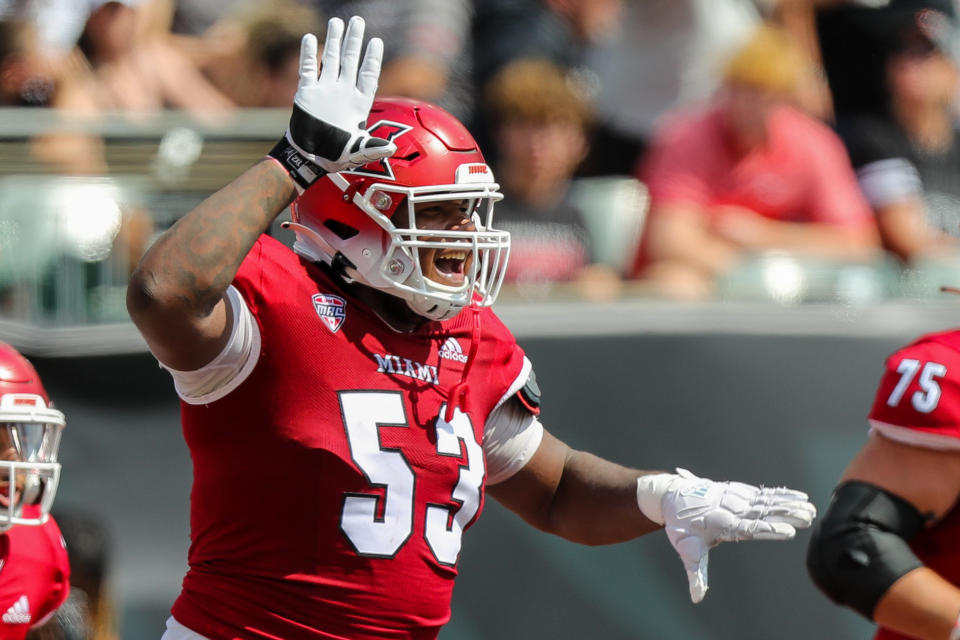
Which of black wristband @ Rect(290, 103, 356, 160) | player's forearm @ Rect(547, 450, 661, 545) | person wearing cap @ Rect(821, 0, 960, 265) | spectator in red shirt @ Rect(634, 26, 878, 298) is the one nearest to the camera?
black wristband @ Rect(290, 103, 356, 160)

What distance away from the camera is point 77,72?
5.41 m

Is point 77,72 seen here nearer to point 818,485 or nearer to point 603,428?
point 603,428

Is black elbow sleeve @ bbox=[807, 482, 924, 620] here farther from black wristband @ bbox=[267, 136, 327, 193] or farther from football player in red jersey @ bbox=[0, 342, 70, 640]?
football player in red jersey @ bbox=[0, 342, 70, 640]

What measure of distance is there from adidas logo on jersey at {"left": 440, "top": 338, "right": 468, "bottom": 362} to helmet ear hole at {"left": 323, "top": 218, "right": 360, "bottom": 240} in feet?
0.97

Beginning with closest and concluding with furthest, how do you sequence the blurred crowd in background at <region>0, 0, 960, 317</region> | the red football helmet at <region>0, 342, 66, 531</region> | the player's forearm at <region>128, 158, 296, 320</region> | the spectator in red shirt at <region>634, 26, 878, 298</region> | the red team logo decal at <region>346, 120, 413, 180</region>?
the player's forearm at <region>128, 158, 296, 320</region>, the red team logo decal at <region>346, 120, 413, 180</region>, the red football helmet at <region>0, 342, 66, 531</region>, the blurred crowd in background at <region>0, 0, 960, 317</region>, the spectator in red shirt at <region>634, 26, 878, 298</region>

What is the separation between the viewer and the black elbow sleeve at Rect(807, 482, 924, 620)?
307 centimetres

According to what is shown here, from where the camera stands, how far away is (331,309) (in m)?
2.68

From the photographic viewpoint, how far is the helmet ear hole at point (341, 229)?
2762 millimetres

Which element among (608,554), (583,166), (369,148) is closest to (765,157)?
(583,166)

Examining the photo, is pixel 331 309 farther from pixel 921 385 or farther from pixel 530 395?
pixel 921 385

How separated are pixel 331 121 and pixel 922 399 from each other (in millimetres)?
1434

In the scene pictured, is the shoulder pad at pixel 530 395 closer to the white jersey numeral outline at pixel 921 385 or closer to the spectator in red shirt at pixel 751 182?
the white jersey numeral outline at pixel 921 385

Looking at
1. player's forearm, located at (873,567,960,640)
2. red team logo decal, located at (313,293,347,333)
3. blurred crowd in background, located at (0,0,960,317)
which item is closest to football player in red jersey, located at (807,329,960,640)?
player's forearm, located at (873,567,960,640)

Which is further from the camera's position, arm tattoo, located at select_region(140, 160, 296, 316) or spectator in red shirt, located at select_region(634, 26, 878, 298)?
spectator in red shirt, located at select_region(634, 26, 878, 298)
